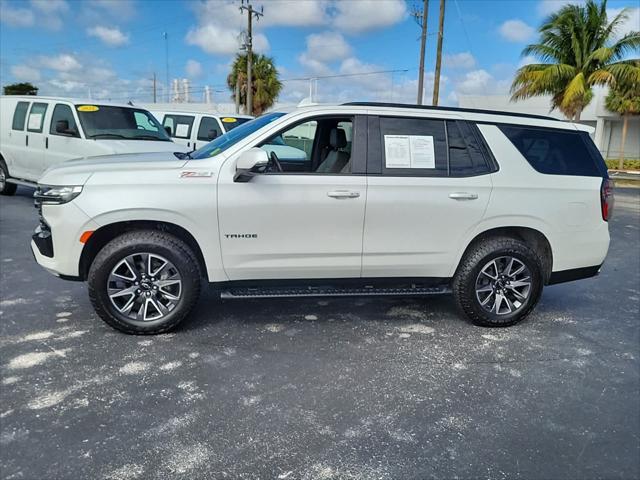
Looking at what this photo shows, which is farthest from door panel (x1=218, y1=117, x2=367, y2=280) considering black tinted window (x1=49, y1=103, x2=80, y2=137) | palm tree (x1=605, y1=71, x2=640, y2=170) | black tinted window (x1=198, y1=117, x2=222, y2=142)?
palm tree (x1=605, y1=71, x2=640, y2=170)

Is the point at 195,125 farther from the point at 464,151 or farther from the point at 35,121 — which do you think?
the point at 464,151

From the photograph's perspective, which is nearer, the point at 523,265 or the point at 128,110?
the point at 523,265

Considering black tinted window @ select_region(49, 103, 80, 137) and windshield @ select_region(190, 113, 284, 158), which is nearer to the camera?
windshield @ select_region(190, 113, 284, 158)

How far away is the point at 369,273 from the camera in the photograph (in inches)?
167

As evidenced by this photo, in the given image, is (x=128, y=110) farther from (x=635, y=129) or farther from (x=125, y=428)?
(x=635, y=129)

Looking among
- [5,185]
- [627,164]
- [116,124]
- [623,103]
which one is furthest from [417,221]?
[627,164]

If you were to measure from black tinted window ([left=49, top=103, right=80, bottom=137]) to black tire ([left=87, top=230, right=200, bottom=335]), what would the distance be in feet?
19.4

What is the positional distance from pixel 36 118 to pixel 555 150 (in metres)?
9.23

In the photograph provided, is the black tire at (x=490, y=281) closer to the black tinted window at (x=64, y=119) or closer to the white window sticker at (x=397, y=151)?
the white window sticker at (x=397, y=151)

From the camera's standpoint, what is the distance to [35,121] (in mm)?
9648

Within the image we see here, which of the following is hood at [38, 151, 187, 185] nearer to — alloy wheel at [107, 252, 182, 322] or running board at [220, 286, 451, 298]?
alloy wheel at [107, 252, 182, 322]

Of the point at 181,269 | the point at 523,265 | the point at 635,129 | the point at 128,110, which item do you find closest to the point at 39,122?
the point at 128,110

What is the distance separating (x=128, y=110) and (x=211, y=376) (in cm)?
731

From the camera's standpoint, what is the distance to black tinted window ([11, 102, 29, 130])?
988cm
